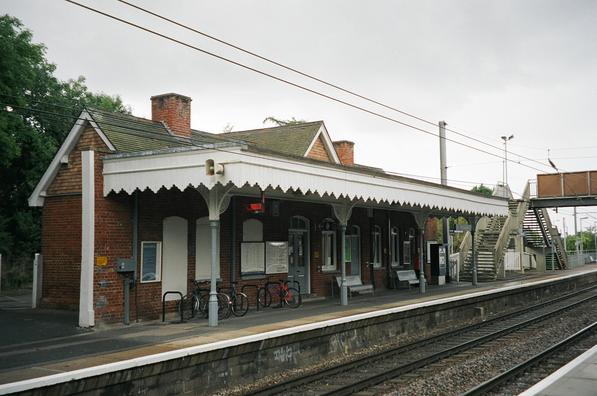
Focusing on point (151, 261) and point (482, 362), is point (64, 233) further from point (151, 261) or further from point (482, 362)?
point (482, 362)

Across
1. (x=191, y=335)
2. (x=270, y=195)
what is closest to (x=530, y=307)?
(x=270, y=195)

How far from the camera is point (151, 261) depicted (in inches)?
529

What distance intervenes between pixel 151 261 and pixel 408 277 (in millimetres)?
12320

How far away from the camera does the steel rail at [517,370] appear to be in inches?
346

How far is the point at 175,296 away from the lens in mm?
13898

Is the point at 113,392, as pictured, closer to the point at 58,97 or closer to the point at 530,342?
the point at 530,342

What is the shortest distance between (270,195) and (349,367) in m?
6.74

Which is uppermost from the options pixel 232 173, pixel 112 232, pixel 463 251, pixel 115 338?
pixel 232 173

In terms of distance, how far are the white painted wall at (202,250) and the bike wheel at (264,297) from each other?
1.62 meters

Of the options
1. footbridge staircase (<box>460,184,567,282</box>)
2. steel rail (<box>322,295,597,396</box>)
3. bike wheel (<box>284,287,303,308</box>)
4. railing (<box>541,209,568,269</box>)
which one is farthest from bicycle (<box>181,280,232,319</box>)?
railing (<box>541,209,568,269</box>)

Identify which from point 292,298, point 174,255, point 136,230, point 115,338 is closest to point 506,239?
point 292,298

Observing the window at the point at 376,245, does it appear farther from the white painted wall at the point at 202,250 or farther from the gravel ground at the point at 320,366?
the white painted wall at the point at 202,250

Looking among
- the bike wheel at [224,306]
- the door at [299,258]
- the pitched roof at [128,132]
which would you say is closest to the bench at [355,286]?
the door at [299,258]

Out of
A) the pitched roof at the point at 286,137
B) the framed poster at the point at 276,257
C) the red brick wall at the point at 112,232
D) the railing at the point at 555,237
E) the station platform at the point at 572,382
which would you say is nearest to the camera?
the station platform at the point at 572,382
